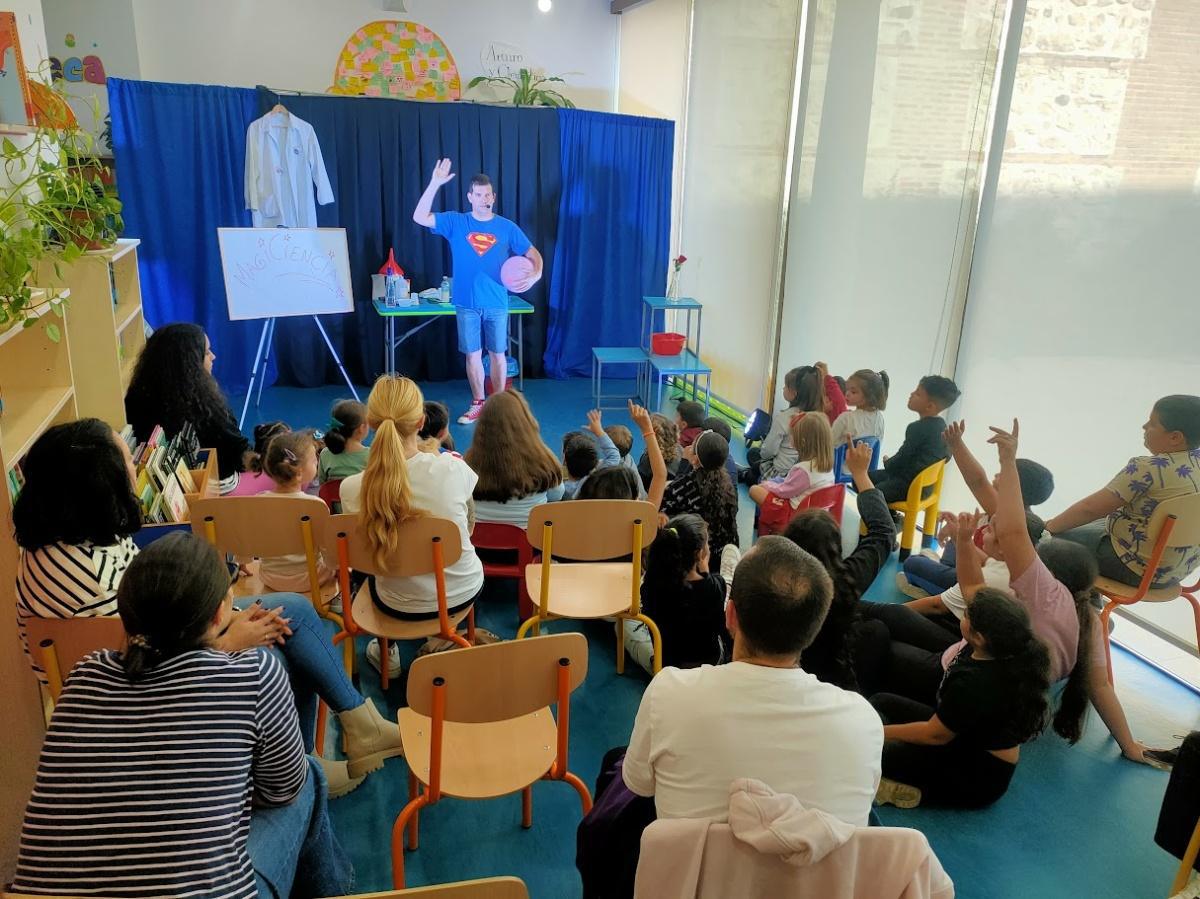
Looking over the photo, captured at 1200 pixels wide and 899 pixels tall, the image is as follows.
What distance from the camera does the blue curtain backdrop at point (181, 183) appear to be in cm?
595

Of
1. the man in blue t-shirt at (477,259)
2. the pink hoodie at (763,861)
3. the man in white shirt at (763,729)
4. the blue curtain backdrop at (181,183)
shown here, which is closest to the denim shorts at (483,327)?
the man in blue t-shirt at (477,259)

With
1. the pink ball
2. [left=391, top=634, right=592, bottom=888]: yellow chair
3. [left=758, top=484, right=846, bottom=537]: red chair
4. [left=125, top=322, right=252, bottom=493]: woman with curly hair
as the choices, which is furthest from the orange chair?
the pink ball

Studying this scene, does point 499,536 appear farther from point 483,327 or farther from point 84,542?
point 483,327

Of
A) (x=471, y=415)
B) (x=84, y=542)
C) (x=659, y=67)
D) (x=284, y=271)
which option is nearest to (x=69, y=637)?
(x=84, y=542)

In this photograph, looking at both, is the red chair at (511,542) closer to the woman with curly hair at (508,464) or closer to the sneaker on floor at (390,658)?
the woman with curly hair at (508,464)

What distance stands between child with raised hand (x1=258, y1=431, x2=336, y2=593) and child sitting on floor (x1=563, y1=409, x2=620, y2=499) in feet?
3.37

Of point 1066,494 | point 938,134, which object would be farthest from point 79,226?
point 1066,494

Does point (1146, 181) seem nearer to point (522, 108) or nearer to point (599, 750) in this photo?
point (599, 750)

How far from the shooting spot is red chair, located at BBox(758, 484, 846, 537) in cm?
354

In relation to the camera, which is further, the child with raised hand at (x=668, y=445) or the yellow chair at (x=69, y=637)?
the child with raised hand at (x=668, y=445)

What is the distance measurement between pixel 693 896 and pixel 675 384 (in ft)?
19.8

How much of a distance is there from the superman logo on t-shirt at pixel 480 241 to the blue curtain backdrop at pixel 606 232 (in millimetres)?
1141

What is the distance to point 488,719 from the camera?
1.85m

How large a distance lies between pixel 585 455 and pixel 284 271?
125 inches
